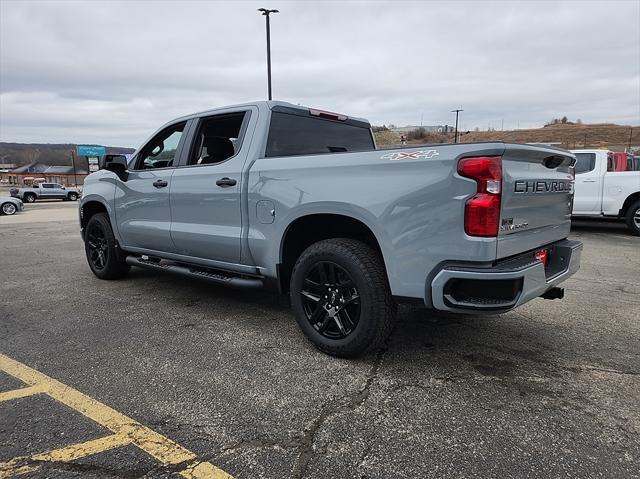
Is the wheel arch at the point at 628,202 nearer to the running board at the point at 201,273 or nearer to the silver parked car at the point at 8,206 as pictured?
the running board at the point at 201,273

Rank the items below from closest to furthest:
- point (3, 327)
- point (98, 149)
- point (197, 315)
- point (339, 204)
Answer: point (339, 204) < point (3, 327) < point (197, 315) < point (98, 149)

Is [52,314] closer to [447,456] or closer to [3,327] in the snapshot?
[3,327]

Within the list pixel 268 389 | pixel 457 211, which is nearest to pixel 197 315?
pixel 268 389

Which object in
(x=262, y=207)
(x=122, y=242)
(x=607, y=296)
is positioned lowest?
(x=607, y=296)

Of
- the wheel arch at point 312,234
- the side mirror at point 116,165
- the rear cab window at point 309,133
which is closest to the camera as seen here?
the wheel arch at point 312,234

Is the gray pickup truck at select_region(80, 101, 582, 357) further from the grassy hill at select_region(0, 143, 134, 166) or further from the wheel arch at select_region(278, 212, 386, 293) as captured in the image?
the grassy hill at select_region(0, 143, 134, 166)

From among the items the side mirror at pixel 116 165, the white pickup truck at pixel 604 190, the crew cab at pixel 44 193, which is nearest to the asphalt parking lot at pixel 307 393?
the side mirror at pixel 116 165

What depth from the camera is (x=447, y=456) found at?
2.29 meters

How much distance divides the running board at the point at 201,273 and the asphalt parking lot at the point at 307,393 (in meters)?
0.40

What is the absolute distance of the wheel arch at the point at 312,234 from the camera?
346cm

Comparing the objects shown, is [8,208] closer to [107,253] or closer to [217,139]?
[107,253]

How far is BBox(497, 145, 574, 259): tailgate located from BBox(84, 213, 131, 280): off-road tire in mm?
4519

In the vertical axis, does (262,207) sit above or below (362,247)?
above

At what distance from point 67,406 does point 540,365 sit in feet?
10.2
